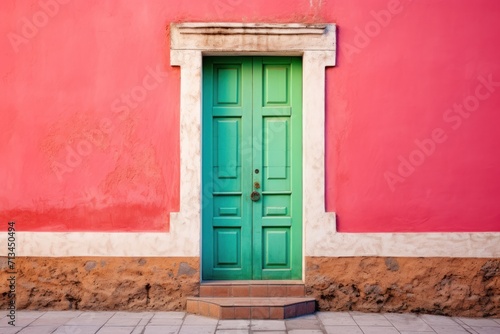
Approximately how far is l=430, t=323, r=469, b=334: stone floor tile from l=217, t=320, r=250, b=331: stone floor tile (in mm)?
1817

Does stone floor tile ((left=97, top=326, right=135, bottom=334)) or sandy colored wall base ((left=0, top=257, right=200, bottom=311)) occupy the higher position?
sandy colored wall base ((left=0, top=257, right=200, bottom=311))

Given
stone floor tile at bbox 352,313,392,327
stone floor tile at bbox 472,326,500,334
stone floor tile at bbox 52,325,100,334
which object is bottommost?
stone floor tile at bbox 472,326,500,334

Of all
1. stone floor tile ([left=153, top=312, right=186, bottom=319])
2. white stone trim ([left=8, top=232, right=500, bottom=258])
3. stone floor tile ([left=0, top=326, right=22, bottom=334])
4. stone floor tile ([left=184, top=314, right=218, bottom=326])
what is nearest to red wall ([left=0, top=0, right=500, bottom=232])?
white stone trim ([left=8, top=232, right=500, bottom=258])

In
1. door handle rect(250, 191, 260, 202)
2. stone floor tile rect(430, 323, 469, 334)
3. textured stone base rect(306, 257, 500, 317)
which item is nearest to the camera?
stone floor tile rect(430, 323, 469, 334)

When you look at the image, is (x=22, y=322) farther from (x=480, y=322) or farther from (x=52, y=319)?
(x=480, y=322)

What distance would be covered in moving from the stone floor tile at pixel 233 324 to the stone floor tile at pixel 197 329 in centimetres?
9

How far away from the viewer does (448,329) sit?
497cm

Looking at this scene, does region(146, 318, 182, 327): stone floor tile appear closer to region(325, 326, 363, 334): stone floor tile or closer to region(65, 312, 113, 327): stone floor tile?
region(65, 312, 113, 327): stone floor tile

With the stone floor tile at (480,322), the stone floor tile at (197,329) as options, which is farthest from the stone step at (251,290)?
the stone floor tile at (480,322)

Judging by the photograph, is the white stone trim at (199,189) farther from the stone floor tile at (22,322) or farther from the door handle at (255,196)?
the stone floor tile at (22,322)

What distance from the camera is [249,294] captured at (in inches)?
218

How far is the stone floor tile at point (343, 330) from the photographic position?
480 centimetres

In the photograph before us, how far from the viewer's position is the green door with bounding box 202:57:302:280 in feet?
18.9

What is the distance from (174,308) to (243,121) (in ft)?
7.14
